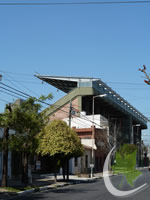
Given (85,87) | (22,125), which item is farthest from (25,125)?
(85,87)

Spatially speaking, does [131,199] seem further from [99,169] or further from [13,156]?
[99,169]

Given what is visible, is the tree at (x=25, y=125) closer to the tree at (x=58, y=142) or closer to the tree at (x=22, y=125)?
the tree at (x=22, y=125)

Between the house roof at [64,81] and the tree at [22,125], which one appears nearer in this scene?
the tree at [22,125]

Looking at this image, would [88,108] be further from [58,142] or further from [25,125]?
[25,125]

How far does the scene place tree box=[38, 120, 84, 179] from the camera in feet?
96.9

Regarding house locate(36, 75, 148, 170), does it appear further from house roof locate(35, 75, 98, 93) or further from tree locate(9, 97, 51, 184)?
tree locate(9, 97, 51, 184)

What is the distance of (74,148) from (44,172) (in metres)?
14.9

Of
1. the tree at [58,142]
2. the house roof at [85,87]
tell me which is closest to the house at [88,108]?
the house roof at [85,87]

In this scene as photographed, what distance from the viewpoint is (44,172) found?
43.7 meters

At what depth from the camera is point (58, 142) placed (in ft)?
97.6

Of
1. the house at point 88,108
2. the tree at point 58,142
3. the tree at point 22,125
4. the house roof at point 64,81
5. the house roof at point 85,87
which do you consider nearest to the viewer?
the tree at point 22,125

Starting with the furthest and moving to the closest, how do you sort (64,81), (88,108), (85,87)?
(64,81) → (88,108) → (85,87)

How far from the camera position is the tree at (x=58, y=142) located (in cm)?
2955

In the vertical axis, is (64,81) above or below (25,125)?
above
